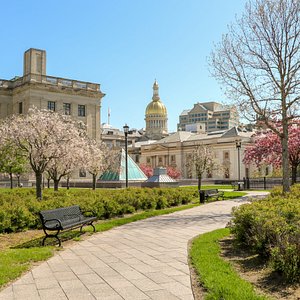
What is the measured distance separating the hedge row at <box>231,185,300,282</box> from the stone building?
48.9 meters

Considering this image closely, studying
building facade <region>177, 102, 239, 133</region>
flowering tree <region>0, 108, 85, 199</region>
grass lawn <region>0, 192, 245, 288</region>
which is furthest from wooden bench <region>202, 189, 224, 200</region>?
building facade <region>177, 102, 239, 133</region>

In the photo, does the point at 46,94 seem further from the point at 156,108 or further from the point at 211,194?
the point at 156,108

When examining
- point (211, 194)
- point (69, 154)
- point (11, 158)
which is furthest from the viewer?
point (11, 158)

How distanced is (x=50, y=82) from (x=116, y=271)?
54.2 metres

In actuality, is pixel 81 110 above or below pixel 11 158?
above

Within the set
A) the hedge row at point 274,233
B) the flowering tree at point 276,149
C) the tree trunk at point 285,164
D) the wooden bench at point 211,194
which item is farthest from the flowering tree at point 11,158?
the flowering tree at point 276,149

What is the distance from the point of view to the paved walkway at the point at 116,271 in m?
5.66

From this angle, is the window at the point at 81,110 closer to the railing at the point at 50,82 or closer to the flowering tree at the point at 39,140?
the railing at the point at 50,82

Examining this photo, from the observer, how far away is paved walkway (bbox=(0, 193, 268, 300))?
5.66m

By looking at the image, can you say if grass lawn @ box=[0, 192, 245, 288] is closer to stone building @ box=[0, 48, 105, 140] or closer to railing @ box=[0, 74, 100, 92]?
stone building @ box=[0, 48, 105, 140]

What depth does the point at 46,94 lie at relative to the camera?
56688 millimetres

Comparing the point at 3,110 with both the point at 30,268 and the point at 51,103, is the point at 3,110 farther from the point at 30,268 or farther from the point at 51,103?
the point at 30,268

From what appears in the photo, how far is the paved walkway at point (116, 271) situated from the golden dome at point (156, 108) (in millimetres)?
123167

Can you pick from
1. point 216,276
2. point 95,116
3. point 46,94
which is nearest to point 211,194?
point 216,276
